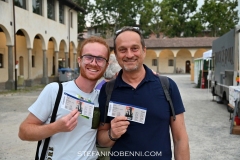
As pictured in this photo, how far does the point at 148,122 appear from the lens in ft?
6.02

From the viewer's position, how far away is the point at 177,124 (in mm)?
1932

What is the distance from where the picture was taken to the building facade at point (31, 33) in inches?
702

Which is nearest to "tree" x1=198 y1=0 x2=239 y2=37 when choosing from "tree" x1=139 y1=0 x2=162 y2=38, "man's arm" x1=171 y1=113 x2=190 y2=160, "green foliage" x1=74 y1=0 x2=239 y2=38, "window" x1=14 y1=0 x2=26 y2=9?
"green foliage" x1=74 y1=0 x2=239 y2=38

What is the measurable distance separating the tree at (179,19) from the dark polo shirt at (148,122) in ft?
175

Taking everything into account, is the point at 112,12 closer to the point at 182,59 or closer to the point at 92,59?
the point at 182,59

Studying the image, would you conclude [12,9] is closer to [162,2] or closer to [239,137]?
[239,137]

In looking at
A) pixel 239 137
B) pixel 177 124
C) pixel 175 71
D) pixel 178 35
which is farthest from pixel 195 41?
pixel 177 124

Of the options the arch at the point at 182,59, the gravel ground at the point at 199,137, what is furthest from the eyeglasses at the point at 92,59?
the arch at the point at 182,59

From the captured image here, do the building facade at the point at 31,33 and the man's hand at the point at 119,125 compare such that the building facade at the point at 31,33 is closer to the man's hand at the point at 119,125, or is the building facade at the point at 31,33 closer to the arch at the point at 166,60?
the man's hand at the point at 119,125

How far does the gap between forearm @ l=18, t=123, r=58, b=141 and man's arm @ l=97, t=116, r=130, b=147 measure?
1.18ft

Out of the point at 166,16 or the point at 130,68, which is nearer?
the point at 130,68

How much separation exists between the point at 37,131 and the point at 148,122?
2.41 feet

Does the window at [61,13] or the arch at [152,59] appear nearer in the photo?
the window at [61,13]

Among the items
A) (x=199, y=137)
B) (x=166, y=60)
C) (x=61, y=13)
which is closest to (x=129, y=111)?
(x=199, y=137)
